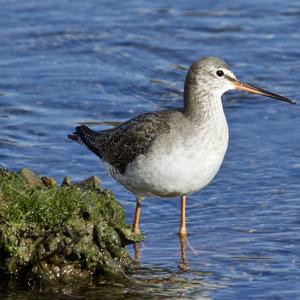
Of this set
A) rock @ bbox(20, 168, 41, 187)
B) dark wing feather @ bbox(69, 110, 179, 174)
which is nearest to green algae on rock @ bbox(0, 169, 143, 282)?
rock @ bbox(20, 168, 41, 187)

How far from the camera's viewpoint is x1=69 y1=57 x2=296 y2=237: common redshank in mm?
9344

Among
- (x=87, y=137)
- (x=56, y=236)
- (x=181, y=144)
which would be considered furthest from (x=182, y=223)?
(x=56, y=236)

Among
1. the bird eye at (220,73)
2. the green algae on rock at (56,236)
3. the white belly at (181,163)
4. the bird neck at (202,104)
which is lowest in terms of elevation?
the green algae on rock at (56,236)

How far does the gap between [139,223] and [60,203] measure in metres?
2.11

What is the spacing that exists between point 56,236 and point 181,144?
5.90ft

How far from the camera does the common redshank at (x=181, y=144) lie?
9.34 meters

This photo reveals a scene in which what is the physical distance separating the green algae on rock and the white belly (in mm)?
930

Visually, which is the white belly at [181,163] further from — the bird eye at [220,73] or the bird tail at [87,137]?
the bird tail at [87,137]

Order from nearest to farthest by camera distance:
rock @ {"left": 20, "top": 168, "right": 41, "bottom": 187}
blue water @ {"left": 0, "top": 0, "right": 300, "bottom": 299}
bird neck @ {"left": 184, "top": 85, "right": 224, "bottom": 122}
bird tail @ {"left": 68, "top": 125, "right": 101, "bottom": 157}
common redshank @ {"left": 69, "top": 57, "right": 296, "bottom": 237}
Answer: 1. blue water @ {"left": 0, "top": 0, "right": 300, "bottom": 299}
2. rock @ {"left": 20, "top": 168, "right": 41, "bottom": 187}
3. common redshank @ {"left": 69, "top": 57, "right": 296, "bottom": 237}
4. bird neck @ {"left": 184, "top": 85, "right": 224, "bottom": 122}
5. bird tail @ {"left": 68, "top": 125, "right": 101, "bottom": 157}

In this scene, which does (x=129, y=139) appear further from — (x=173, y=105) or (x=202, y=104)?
(x=173, y=105)

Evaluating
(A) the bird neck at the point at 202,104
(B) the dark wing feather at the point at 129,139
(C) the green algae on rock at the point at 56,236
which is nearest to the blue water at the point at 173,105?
(C) the green algae on rock at the point at 56,236

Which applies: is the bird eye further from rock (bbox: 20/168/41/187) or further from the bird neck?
rock (bbox: 20/168/41/187)

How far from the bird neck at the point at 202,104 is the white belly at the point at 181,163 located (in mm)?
222

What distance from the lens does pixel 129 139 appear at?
10.1 metres
